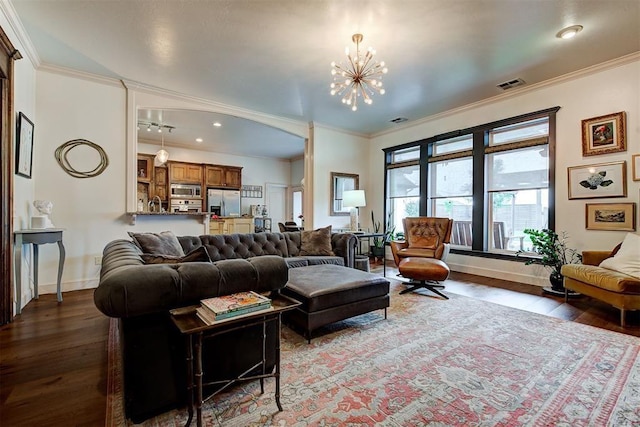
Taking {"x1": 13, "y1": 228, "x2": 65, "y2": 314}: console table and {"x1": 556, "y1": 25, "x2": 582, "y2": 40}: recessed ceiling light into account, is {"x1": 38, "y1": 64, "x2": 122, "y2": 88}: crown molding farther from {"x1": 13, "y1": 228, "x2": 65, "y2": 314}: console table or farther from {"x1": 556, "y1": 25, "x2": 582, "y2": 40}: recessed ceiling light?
{"x1": 556, "y1": 25, "x2": 582, "y2": 40}: recessed ceiling light

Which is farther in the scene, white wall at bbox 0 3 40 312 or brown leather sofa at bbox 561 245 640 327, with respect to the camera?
white wall at bbox 0 3 40 312

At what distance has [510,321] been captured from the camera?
274cm

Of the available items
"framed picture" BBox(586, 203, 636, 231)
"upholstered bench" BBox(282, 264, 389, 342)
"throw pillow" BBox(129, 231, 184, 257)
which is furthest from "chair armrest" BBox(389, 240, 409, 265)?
"throw pillow" BBox(129, 231, 184, 257)

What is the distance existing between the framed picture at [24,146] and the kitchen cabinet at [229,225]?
433 cm

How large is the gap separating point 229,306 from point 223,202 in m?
6.97

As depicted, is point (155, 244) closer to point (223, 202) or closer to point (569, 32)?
point (569, 32)

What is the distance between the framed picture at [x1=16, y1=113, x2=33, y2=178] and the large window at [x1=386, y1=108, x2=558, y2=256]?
18.6 ft

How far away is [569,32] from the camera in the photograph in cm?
282

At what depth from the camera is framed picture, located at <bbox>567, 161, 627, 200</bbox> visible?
3.42 meters

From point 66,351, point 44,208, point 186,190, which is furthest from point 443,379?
point 186,190

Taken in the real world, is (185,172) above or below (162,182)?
above

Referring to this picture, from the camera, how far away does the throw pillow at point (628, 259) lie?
274cm

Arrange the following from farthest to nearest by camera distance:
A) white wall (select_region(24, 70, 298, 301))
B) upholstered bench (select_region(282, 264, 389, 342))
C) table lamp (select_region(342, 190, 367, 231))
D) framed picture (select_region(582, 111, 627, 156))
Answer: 1. table lamp (select_region(342, 190, 367, 231))
2. white wall (select_region(24, 70, 298, 301))
3. framed picture (select_region(582, 111, 627, 156))
4. upholstered bench (select_region(282, 264, 389, 342))

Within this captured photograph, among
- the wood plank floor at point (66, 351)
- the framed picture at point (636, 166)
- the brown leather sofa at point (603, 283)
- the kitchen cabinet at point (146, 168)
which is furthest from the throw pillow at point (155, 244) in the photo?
the framed picture at point (636, 166)
